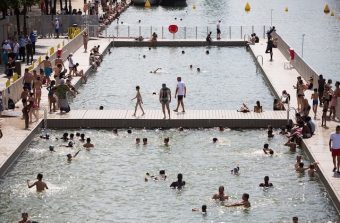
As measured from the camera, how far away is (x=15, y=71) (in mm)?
51500

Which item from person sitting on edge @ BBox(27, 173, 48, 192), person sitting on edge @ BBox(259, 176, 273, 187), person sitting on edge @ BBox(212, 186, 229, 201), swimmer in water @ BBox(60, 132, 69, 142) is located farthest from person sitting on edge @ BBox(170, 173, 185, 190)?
swimmer in water @ BBox(60, 132, 69, 142)

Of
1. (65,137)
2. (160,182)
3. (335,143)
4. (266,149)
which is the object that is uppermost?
(335,143)

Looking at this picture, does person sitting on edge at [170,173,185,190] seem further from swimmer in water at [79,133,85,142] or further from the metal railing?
the metal railing

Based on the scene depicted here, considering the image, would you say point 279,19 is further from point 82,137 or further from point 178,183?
point 178,183

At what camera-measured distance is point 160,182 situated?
33.8 meters

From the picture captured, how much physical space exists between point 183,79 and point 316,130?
703 inches

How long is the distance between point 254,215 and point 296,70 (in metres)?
26.0

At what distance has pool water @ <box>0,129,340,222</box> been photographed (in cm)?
3028

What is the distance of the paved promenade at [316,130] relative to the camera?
32266 millimetres

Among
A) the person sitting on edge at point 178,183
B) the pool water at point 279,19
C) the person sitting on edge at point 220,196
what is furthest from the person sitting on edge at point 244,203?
the pool water at point 279,19

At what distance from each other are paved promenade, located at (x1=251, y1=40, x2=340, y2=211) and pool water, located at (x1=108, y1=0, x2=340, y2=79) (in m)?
4.73

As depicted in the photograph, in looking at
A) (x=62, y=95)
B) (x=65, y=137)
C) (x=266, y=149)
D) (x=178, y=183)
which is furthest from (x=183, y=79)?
(x=178, y=183)

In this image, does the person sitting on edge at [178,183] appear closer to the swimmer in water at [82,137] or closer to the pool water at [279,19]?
the swimmer in water at [82,137]

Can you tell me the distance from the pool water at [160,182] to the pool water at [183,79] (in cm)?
740
